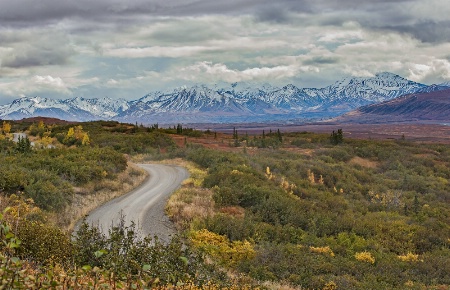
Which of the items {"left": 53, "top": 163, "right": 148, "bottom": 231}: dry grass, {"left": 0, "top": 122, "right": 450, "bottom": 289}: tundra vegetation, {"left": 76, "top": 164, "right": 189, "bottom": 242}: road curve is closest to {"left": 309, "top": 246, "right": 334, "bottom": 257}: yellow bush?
{"left": 0, "top": 122, "right": 450, "bottom": 289}: tundra vegetation

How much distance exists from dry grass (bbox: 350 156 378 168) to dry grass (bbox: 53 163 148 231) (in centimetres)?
3024

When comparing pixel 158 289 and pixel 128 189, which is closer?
pixel 158 289

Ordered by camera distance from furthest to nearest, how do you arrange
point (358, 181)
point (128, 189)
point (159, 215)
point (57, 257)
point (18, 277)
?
point (358, 181), point (128, 189), point (159, 215), point (57, 257), point (18, 277)

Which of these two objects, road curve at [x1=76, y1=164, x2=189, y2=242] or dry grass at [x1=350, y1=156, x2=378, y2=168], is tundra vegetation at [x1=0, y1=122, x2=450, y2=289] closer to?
road curve at [x1=76, y1=164, x2=189, y2=242]

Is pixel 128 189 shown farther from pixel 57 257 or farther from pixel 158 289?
pixel 158 289

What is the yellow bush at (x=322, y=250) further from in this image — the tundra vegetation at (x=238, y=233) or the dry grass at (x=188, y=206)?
the dry grass at (x=188, y=206)

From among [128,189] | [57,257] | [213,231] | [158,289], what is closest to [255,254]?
[213,231]

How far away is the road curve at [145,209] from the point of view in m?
19.4

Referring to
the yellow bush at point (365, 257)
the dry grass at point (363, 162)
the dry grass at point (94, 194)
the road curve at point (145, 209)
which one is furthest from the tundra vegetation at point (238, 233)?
the dry grass at point (363, 162)

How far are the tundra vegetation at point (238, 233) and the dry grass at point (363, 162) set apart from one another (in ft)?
37.4

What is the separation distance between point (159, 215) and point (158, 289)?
14221mm

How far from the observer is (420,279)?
15805mm

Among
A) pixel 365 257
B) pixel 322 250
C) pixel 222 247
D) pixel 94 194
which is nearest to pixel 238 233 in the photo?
pixel 222 247

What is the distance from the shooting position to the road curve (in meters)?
19.4
